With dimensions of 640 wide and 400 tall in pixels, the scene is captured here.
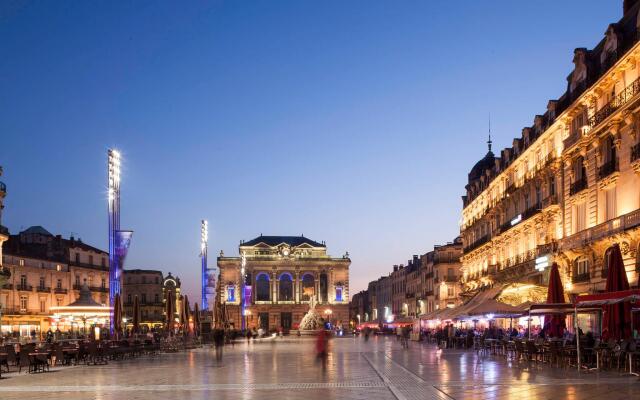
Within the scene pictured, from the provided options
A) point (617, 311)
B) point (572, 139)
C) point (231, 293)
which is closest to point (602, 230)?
point (572, 139)

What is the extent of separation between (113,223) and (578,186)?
2307 cm

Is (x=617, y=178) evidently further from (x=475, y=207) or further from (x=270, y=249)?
(x=270, y=249)

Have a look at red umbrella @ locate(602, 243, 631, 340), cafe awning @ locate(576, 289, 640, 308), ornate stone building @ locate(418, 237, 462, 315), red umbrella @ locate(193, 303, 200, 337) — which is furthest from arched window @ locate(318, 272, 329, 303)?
red umbrella @ locate(602, 243, 631, 340)

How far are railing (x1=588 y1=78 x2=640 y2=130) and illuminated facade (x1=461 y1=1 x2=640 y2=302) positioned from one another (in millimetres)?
43

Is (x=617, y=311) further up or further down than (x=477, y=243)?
further down

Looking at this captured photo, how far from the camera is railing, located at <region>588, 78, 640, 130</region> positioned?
32147mm

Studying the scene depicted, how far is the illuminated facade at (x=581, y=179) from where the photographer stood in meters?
33.3

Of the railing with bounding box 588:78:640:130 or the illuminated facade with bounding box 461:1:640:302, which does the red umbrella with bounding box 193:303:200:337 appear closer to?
the illuminated facade with bounding box 461:1:640:302

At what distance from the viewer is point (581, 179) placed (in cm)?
3953

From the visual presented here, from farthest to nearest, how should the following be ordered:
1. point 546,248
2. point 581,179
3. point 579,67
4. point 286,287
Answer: point 286,287 < point 546,248 < point 579,67 < point 581,179

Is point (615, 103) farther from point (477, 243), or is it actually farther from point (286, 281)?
point (286, 281)

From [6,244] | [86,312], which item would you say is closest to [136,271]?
[6,244]

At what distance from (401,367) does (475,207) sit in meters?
45.3

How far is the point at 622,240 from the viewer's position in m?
33.1
